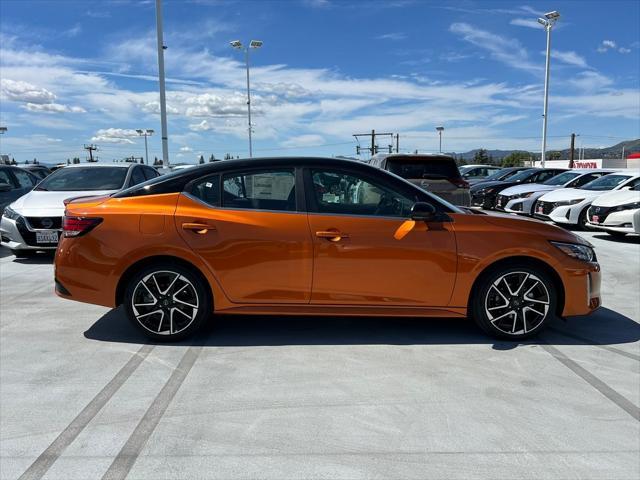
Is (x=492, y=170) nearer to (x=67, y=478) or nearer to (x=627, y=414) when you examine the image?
(x=627, y=414)

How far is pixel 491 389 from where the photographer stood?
345 centimetres

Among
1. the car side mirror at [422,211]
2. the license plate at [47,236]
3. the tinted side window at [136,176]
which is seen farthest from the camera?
the tinted side window at [136,176]

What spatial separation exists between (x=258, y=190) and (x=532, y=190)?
12.4 metres

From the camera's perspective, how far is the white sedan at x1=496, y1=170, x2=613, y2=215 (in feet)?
44.7

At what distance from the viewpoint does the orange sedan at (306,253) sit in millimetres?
4082

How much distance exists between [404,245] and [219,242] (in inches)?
58.4

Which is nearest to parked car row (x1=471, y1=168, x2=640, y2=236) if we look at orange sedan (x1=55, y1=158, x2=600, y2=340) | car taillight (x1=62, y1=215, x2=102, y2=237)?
orange sedan (x1=55, y1=158, x2=600, y2=340)

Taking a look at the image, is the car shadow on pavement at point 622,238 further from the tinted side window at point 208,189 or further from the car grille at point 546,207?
the tinted side window at point 208,189

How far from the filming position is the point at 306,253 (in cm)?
408

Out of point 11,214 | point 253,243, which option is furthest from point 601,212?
point 11,214

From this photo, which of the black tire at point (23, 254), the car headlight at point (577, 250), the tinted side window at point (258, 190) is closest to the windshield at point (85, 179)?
the black tire at point (23, 254)

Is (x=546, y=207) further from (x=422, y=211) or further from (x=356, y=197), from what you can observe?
(x=356, y=197)

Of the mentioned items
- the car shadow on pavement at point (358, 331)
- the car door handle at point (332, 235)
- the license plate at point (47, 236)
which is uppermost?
the car door handle at point (332, 235)

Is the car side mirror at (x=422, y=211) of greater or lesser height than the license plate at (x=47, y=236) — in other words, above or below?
above
